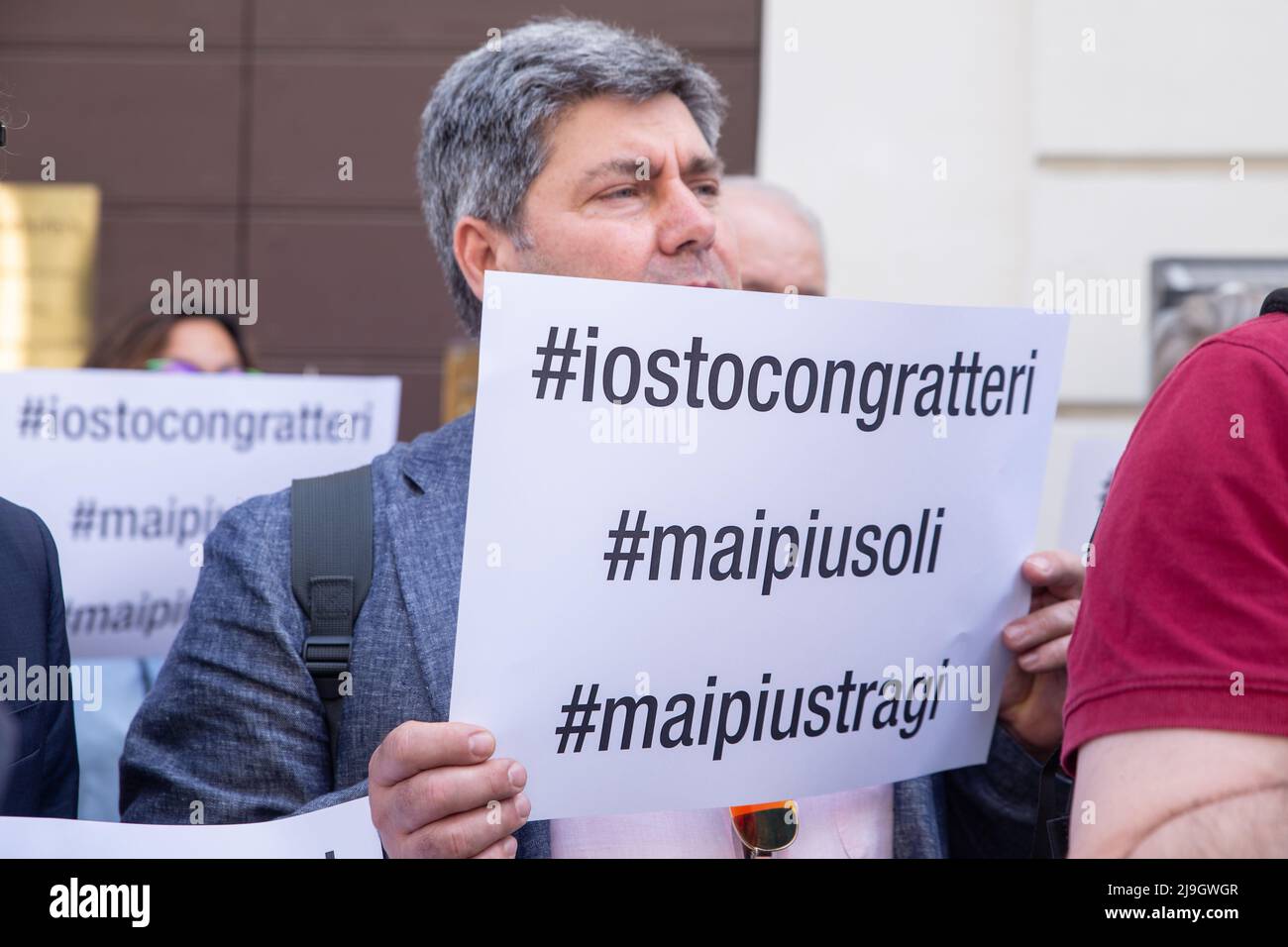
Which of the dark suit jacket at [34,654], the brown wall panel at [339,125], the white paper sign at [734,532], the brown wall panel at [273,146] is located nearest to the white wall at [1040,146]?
the brown wall panel at [273,146]

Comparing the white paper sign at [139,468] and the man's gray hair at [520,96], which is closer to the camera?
the man's gray hair at [520,96]

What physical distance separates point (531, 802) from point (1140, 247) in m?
3.57

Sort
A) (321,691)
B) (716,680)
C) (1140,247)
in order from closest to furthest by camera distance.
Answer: (716,680) < (321,691) < (1140,247)

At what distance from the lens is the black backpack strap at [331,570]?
188cm

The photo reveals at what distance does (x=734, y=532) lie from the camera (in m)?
1.74

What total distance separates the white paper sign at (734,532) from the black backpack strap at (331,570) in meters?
0.32

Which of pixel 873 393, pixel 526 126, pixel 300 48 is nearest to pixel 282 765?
pixel 873 393

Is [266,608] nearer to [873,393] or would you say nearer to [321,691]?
[321,691]

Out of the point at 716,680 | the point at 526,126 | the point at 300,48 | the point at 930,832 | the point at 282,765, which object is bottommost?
the point at 930,832

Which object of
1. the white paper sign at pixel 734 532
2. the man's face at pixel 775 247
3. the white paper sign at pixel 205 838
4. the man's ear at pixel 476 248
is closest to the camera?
the white paper sign at pixel 205 838

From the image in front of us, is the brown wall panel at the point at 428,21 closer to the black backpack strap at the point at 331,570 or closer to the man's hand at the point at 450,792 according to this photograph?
the black backpack strap at the point at 331,570

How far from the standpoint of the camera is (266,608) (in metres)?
1.89

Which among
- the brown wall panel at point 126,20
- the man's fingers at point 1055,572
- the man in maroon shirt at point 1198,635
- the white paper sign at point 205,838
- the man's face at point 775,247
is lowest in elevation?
the white paper sign at point 205,838

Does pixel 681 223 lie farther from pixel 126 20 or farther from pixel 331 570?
pixel 126 20
